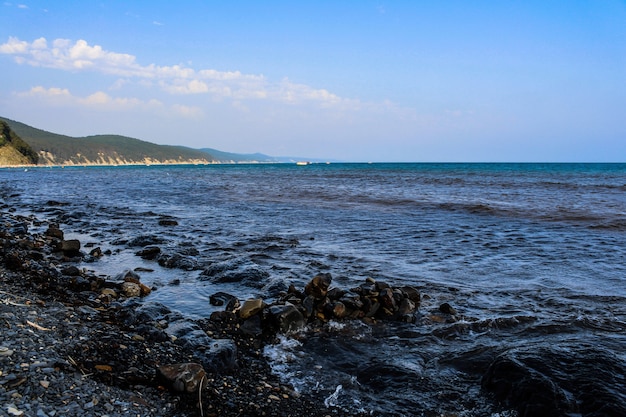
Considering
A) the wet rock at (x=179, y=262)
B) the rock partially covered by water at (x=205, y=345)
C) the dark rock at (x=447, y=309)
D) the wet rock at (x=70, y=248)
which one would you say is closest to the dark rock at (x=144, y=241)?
the wet rock at (x=70, y=248)

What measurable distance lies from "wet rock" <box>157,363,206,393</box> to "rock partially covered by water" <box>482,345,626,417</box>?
11.9ft

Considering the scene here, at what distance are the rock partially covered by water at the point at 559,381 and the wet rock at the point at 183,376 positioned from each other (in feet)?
11.9

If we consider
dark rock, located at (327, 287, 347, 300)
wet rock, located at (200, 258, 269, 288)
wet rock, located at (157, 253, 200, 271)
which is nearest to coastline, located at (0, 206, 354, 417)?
dark rock, located at (327, 287, 347, 300)

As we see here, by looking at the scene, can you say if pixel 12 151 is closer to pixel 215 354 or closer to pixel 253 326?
pixel 253 326

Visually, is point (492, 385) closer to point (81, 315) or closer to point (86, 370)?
point (86, 370)

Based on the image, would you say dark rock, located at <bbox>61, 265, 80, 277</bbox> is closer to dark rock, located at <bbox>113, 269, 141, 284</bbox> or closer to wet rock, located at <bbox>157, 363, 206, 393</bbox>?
dark rock, located at <bbox>113, 269, 141, 284</bbox>

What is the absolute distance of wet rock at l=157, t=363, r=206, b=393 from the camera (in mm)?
4527

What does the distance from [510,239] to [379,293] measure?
9.23m

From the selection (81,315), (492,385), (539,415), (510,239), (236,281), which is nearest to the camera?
(539,415)

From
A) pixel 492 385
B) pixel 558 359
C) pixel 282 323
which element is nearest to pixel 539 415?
pixel 492 385

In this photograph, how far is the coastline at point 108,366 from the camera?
402cm

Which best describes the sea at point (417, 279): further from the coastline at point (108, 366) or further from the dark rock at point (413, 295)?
the coastline at point (108, 366)

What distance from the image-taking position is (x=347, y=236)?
15.5 m

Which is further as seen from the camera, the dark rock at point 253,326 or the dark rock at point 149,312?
the dark rock at point 149,312
